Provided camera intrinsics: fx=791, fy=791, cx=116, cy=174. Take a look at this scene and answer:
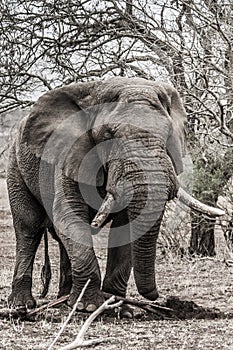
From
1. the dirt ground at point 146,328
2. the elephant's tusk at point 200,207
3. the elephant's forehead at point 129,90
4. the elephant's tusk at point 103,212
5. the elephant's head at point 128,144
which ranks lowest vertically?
the dirt ground at point 146,328

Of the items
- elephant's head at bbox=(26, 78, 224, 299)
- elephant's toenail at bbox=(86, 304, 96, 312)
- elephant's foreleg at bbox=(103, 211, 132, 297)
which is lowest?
elephant's toenail at bbox=(86, 304, 96, 312)

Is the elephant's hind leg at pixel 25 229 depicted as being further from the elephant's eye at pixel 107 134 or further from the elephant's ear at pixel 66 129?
the elephant's eye at pixel 107 134

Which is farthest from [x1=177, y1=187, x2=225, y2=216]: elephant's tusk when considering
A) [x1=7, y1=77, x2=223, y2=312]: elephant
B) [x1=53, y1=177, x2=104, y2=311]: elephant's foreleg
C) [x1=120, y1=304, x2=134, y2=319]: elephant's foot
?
[x1=120, y1=304, x2=134, y2=319]: elephant's foot

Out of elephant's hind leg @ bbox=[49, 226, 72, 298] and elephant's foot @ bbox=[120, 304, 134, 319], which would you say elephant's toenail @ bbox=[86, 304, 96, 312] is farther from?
elephant's hind leg @ bbox=[49, 226, 72, 298]

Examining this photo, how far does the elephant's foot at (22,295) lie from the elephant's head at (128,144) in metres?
1.38

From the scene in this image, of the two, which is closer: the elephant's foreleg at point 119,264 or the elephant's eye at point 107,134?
the elephant's eye at point 107,134

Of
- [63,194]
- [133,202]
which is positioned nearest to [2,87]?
[63,194]

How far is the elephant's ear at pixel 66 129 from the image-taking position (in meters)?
6.88

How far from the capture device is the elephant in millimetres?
6117

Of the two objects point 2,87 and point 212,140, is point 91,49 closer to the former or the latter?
point 2,87

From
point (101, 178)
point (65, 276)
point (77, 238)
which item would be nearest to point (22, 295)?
point (65, 276)

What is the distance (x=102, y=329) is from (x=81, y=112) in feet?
6.89

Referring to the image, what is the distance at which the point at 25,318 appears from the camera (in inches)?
255

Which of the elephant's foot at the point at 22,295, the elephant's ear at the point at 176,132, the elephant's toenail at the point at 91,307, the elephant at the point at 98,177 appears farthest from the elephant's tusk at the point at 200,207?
the elephant's foot at the point at 22,295
